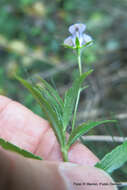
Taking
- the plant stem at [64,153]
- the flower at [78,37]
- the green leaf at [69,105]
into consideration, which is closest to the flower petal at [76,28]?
the flower at [78,37]

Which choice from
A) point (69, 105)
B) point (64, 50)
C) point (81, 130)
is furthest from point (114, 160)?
point (64, 50)

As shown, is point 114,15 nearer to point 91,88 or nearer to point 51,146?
point 91,88

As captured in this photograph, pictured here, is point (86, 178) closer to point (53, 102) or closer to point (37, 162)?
point (37, 162)

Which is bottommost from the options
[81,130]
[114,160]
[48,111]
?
[114,160]

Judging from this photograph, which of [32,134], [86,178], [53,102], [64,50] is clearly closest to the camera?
[86,178]

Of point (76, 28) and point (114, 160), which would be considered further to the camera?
point (76, 28)

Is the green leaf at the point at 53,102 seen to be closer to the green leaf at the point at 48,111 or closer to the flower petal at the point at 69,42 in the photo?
the green leaf at the point at 48,111
